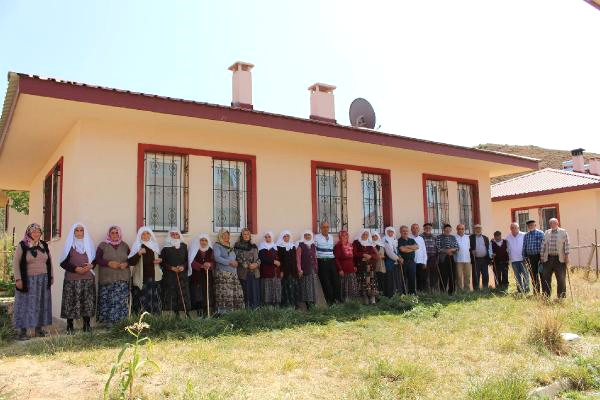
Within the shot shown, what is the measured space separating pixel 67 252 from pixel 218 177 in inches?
114

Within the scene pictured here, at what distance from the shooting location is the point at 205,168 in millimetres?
9203

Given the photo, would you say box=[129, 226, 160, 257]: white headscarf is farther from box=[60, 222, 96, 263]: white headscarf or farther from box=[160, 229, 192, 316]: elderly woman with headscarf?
box=[60, 222, 96, 263]: white headscarf

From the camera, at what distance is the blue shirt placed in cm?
1071

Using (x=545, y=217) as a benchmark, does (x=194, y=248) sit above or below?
below

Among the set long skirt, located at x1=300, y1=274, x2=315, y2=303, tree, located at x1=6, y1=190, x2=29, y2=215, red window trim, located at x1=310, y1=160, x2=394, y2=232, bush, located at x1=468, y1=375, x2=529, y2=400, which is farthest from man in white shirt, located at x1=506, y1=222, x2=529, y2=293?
tree, located at x1=6, y1=190, x2=29, y2=215

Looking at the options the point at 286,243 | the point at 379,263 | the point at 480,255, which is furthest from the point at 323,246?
the point at 480,255

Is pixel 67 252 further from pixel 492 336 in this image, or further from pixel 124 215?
pixel 492 336

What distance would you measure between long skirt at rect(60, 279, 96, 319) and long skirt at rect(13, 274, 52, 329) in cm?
23

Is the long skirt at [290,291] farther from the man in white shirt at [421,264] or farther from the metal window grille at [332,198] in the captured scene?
the man in white shirt at [421,264]

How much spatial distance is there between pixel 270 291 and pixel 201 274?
4.03 ft

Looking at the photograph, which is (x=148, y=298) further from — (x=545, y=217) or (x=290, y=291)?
(x=545, y=217)

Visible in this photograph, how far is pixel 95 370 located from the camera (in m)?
5.01

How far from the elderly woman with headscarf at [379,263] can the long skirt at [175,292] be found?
3.82 m

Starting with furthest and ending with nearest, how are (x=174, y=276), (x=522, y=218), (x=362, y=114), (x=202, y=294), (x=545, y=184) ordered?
(x=522, y=218) → (x=545, y=184) → (x=362, y=114) → (x=202, y=294) → (x=174, y=276)
